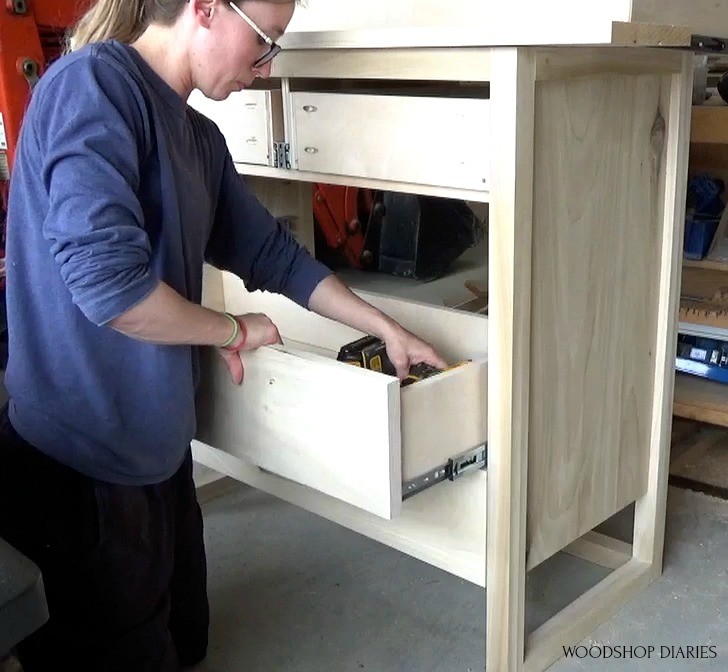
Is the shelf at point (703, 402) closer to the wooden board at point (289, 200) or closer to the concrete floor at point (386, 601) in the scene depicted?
the concrete floor at point (386, 601)

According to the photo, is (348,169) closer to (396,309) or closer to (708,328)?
(396,309)

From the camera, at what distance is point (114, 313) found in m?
0.92

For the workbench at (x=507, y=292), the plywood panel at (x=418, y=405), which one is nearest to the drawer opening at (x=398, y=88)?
the workbench at (x=507, y=292)

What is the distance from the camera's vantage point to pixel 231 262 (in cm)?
130

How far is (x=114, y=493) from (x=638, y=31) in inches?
31.3

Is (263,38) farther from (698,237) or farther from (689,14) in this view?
(698,237)

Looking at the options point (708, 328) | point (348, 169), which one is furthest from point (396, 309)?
point (708, 328)

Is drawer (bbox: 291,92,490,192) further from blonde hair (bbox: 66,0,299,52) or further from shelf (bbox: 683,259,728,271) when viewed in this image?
shelf (bbox: 683,259,728,271)

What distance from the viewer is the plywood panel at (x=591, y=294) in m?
Answer: 1.14

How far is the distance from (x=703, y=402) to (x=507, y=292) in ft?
3.18

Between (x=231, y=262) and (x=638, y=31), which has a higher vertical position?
(x=638, y=31)

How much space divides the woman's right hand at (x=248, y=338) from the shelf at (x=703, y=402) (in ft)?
3.60

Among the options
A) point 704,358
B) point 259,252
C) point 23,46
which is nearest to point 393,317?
point 259,252

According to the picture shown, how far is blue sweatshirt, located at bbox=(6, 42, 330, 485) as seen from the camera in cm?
90
